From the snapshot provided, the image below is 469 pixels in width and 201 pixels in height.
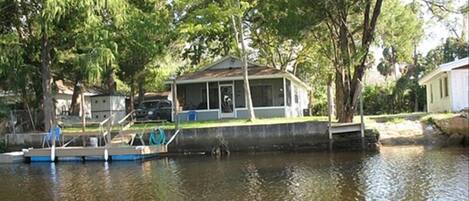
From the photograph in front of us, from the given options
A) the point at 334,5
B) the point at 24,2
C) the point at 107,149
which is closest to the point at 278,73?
the point at 334,5

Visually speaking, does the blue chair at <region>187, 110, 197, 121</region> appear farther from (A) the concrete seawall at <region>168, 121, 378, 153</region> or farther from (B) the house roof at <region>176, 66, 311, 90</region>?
(A) the concrete seawall at <region>168, 121, 378, 153</region>

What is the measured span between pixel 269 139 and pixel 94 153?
861 cm

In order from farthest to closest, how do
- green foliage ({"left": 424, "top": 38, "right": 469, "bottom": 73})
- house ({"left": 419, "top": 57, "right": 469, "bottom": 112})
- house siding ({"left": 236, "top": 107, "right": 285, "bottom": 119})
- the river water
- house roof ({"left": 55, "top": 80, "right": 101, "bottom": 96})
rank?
green foliage ({"left": 424, "top": 38, "right": 469, "bottom": 73}), house roof ({"left": 55, "top": 80, "right": 101, "bottom": 96}), house siding ({"left": 236, "top": 107, "right": 285, "bottom": 119}), house ({"left": 419, "top": 57, "right": 469, "bottom": 112}), the river water

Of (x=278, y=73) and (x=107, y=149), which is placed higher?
(x=278, y=73)

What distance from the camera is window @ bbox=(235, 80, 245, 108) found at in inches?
1442

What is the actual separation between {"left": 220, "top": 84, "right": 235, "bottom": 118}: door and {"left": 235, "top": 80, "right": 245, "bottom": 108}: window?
1.13 feet

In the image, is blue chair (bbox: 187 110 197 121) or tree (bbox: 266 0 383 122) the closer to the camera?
tree (bbox: 266 0 383 122)

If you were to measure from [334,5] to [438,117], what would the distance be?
7667mm

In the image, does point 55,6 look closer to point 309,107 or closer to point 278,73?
point 278,73

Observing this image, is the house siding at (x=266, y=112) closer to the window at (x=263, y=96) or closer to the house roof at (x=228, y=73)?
the window at (x=263, y=96)

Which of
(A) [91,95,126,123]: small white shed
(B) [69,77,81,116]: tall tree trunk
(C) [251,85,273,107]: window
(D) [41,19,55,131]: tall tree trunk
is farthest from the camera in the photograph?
(B) [69,77,81,116]: tall tree trunk

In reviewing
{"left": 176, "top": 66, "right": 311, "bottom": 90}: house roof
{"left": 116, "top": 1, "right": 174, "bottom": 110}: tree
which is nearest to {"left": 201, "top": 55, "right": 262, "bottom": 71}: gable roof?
{"left": 176, "top": 66, "right": 311, "bottom": 90}: house roof

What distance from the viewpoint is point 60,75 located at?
37.2 metres

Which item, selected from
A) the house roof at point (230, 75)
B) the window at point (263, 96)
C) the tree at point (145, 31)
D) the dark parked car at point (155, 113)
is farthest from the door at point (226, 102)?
the tree at point (145, 31)
